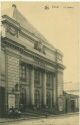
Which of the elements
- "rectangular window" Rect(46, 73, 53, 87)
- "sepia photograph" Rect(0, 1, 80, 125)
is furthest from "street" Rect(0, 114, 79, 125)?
"rectangular window" Rect(46, 73, 53, 87)

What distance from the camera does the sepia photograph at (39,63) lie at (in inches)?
63.9

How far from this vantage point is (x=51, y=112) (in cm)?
175

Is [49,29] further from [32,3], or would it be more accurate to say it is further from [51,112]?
[51,112]

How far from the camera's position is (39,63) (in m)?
1.74

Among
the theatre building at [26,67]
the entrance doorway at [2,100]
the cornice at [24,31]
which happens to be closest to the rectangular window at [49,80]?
the theatre building at [26,67]

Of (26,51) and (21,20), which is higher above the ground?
(21,20)

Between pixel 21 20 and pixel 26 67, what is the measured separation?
230mm

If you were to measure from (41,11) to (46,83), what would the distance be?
0.37 meters

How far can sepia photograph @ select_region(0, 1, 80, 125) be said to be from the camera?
5.32 ft

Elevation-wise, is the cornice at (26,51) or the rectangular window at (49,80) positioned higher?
the cornice at (26,51)

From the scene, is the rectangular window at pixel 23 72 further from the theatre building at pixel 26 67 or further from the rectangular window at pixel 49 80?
the rectangular window at pixel 49 80

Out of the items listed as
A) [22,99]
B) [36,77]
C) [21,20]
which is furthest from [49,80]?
[21,20]

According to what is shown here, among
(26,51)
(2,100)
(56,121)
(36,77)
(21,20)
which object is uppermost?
(21,20)

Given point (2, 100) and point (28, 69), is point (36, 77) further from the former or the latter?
point (2, 100)
